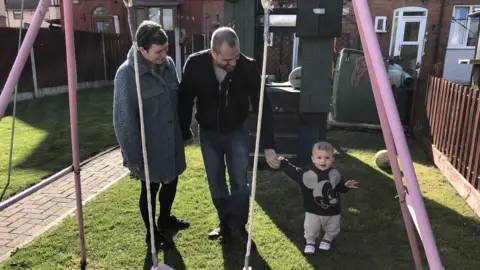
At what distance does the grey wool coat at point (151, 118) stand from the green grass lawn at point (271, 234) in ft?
2.36

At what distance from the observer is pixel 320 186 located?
2.80m

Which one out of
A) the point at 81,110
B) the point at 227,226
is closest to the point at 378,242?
the point at 227,226

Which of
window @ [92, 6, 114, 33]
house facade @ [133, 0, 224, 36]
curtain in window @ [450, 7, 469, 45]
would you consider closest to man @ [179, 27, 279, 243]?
house facade @ [133, 0, 224, 36]

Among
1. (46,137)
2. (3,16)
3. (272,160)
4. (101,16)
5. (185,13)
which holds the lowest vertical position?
(46,137)

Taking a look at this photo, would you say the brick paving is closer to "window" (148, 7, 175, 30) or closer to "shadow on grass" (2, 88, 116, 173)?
"shadow on grass" (2, 88, 116, 173)

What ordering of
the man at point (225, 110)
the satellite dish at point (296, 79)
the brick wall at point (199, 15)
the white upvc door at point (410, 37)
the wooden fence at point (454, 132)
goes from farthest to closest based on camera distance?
the brick wall at point (199, 15) → the white upvc door at point (410, 37) → the satellite dish at point (296, 79) → the wooden fence at point (454, 132) → the man at point (225, 110)

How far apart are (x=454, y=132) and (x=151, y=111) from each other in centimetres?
379

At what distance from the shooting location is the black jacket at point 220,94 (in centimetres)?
262

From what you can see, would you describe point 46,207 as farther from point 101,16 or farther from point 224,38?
point 101,16

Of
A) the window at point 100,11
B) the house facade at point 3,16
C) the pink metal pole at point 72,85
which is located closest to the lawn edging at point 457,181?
the pink metal pole at point 72,85

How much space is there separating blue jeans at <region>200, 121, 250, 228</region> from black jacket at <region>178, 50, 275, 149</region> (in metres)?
0.09

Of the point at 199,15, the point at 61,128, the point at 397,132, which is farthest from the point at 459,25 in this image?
the point at 397,132

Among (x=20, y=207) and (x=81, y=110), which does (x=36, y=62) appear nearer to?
(x=81, y=110)

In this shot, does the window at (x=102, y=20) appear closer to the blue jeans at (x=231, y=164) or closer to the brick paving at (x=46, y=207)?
the brick paving at (x=46, y=207)
